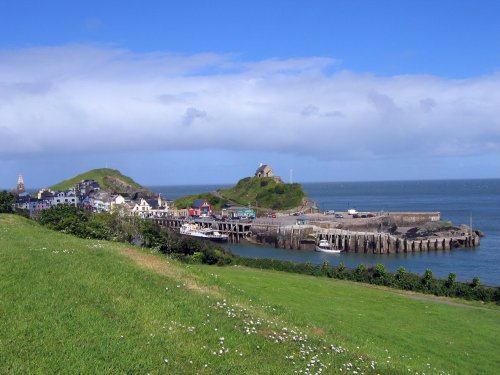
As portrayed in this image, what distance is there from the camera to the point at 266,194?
16588 cm

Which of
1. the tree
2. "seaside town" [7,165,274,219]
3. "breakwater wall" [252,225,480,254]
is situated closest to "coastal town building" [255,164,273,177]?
"seaside town" [7,165,274,219]

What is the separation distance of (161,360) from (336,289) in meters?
24.6

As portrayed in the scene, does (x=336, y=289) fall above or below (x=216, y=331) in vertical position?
Answer: below

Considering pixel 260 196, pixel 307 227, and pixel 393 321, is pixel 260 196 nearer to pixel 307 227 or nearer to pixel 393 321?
Answer: pixel 307 227

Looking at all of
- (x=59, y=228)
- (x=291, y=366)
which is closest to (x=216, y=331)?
(x=291, y=366)

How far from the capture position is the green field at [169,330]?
39.3 feet

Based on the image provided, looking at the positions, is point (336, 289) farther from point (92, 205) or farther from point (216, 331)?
point (92, 205)

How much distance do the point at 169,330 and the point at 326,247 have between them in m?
Answer: 72.6

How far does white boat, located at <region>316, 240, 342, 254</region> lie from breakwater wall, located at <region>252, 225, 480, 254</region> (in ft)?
5.45

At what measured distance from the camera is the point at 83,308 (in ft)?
48.0

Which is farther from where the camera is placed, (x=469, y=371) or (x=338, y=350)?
(x=469, y=371)

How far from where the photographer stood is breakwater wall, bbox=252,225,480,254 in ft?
273

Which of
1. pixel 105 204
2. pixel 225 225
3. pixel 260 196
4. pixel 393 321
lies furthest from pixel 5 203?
pixel 260 196

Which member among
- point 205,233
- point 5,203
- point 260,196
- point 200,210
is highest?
point 5,203
